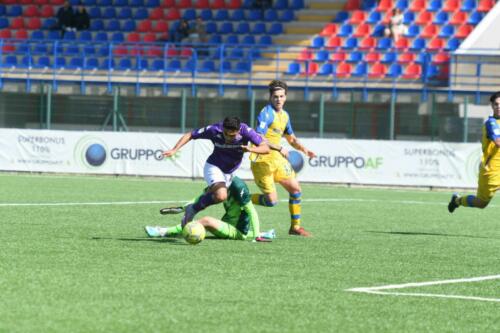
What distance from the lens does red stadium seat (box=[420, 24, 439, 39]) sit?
3741cm

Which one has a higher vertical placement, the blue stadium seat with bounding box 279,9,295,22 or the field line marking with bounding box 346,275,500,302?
the blue stadium seat with bounding box 279,9,295,22

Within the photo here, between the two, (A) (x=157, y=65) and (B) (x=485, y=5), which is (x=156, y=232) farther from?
(B) (x=485, y=5)

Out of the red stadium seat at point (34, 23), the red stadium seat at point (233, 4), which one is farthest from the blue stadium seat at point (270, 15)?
the red stadium seat at point (34, 23)

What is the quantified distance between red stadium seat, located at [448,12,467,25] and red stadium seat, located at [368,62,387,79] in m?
3.18

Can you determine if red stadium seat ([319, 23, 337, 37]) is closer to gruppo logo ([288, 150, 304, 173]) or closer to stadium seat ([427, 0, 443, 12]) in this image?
stadium seat ([427, 0, 443, 12])

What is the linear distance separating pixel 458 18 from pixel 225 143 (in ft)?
83.9

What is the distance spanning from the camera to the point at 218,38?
3912 cm

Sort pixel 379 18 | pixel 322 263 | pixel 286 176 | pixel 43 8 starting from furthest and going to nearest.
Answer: pixel 43 8 → pixel 379 18 → pixel 286 176 → pixel 322 263

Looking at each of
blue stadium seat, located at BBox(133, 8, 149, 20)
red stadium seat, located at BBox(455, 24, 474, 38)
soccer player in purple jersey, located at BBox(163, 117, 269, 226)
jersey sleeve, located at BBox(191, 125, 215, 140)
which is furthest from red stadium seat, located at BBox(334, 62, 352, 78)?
jersey sleeve, located at BBox(191, 125, 215, 140)

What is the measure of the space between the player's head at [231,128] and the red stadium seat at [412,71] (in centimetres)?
2283

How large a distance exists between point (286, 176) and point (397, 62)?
70.1 feet

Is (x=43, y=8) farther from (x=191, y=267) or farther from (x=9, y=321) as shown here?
(x=9, y=321)

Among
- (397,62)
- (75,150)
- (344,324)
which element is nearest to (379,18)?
(397,62)

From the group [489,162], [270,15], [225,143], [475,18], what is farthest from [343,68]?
[225,143]
